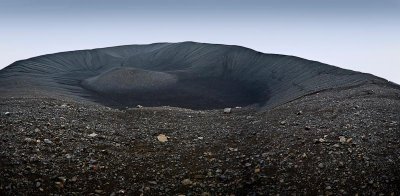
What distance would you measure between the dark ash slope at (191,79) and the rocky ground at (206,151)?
5.15 m

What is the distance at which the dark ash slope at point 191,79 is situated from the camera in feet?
72.4

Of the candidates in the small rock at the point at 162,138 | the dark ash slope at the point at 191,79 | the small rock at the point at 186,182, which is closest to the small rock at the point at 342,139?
the small rock at the point at 186,182

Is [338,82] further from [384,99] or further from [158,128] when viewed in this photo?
[158,128]

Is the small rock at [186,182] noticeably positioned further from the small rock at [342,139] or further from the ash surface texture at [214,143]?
the small rock at [342,139]

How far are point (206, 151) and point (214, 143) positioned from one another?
2.75ft

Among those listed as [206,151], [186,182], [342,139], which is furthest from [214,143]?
[342,139]

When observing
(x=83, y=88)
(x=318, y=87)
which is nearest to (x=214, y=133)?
(x=318, y=87)

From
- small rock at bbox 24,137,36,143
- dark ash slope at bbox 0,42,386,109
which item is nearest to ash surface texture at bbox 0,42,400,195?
small rock at bbox 24,137,36,143

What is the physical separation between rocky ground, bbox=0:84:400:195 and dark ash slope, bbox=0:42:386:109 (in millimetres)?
5146

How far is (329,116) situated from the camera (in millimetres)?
14039

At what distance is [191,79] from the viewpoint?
93.4 feet

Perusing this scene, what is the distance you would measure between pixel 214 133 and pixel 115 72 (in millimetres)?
15481

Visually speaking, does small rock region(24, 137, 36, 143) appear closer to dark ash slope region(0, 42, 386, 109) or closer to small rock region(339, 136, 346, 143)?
small rock region(339, 136, 346, 143)

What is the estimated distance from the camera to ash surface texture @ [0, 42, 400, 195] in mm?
9859
